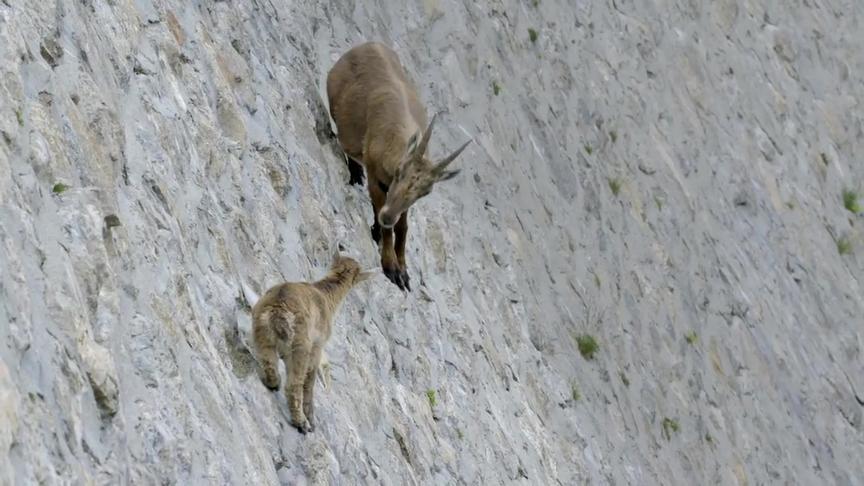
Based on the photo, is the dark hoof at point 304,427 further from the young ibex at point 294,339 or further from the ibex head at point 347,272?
the ibex head at point 347,272

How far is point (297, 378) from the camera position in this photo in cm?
873

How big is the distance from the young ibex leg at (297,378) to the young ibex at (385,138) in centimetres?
305

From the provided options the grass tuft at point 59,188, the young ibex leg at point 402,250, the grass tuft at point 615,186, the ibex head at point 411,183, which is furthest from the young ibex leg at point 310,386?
the grass tuft at point 615,186

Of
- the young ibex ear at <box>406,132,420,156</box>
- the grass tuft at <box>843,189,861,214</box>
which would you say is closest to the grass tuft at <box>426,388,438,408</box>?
the young ibex ear at <box>406,132,420,156</box>

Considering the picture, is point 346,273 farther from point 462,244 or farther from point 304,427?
point 462,244

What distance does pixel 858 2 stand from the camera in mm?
26469

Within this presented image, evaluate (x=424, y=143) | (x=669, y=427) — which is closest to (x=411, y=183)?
(x=424, y=143)

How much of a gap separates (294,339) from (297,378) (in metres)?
0.31

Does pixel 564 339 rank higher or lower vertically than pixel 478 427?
lower

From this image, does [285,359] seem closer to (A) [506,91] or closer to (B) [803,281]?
(A) [506,91]

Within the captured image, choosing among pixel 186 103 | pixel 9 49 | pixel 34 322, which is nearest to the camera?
pixel 34 322

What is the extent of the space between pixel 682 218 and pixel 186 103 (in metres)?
10.6

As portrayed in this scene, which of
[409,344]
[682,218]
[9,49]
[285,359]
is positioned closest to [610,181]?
[682,218]

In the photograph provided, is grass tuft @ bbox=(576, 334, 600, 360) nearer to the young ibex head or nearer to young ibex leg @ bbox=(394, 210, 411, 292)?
young ibex leg @ bbox=(394, 210, 411, 292)
